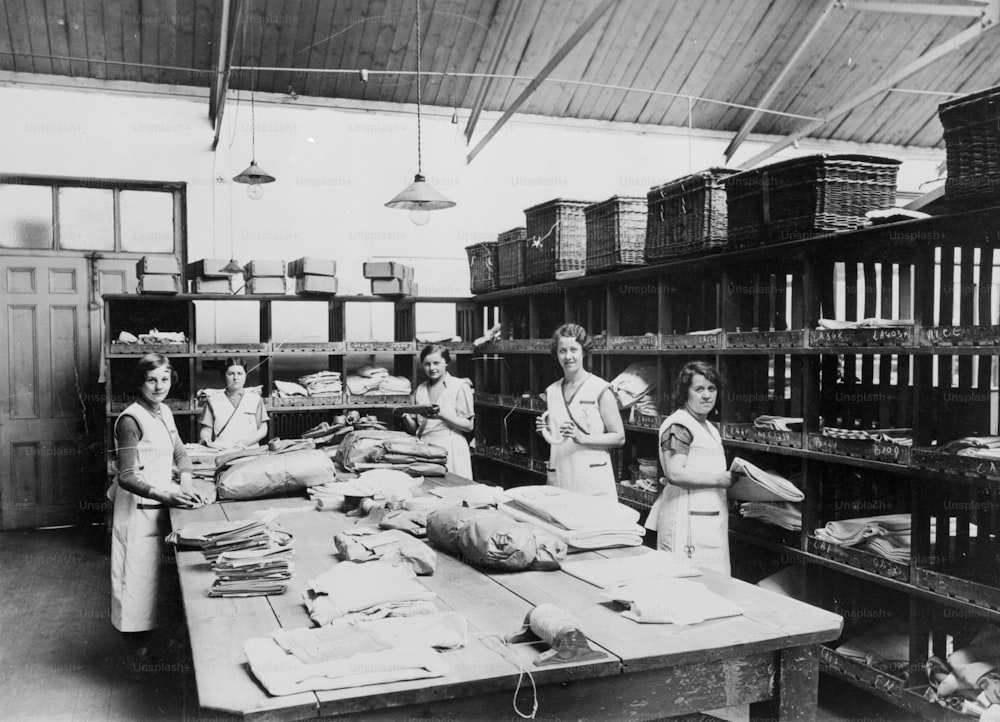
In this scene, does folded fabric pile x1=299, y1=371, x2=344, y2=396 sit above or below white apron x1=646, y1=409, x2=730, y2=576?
above

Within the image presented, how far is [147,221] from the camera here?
8945 millimetres

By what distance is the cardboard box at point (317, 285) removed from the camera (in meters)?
7.42

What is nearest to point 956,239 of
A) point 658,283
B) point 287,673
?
point 658,283

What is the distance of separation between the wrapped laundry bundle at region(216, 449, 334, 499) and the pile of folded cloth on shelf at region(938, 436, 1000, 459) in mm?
3050

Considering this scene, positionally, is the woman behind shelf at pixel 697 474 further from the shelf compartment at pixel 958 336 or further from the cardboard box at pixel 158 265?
the cardboard box at pixel 158 265

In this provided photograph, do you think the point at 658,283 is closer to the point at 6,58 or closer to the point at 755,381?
the point at 755,381

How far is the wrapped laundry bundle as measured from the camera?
4.40 meters

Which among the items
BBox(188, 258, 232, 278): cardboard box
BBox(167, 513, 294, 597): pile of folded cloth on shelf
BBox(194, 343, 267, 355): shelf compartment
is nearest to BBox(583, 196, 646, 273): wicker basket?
BBox(194, 343, 267, 355): shelf compartment

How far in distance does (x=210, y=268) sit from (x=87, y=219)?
2281 millimetres

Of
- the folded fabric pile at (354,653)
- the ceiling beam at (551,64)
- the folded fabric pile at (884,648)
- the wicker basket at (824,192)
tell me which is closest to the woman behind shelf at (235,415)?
the ceiling beam at (551,64)

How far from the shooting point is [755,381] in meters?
5.30

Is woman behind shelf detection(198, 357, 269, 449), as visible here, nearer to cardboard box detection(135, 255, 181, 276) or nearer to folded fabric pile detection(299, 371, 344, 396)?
folded fabric pile detection(299, 371, 344, 396)

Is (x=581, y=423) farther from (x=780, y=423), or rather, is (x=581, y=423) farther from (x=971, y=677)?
(x=971, y=677)

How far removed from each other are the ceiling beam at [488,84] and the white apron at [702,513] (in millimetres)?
5349
